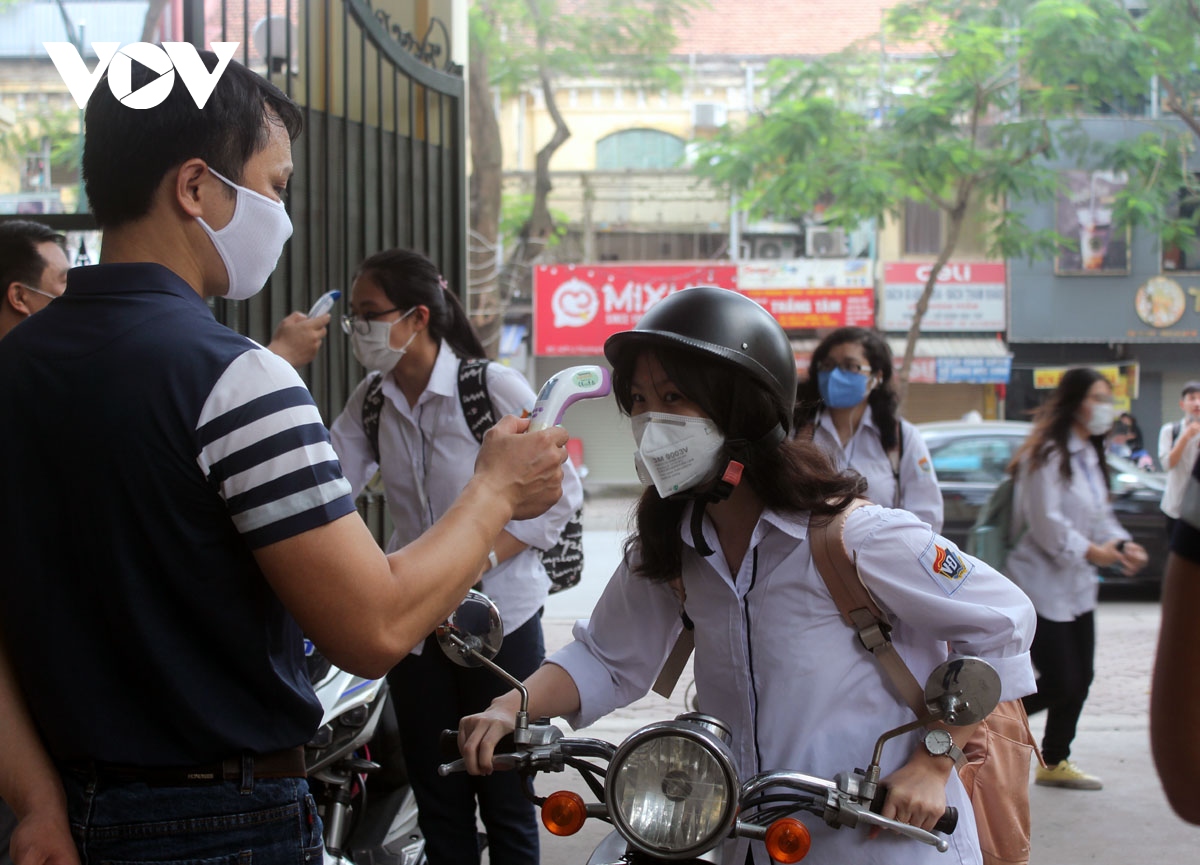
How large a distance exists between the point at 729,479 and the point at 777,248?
20150 millimetres

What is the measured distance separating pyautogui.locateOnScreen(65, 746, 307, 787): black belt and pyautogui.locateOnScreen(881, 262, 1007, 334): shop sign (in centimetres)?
2048

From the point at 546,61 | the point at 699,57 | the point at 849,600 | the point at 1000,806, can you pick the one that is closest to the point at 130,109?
the point at 849,600

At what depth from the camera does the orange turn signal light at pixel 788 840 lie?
1.70m

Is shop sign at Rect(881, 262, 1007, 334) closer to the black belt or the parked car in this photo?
the parked car

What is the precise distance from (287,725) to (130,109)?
87 centimetres

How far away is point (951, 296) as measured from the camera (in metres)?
21.1

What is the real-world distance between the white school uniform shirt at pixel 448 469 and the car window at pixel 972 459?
715 cm

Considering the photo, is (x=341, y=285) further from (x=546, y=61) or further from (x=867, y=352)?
(x=546, y=61)

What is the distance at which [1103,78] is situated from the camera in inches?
502

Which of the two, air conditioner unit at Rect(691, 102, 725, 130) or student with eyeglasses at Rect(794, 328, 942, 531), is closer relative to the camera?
student with eyeglasses at Rect(794, 328, 942, 531)

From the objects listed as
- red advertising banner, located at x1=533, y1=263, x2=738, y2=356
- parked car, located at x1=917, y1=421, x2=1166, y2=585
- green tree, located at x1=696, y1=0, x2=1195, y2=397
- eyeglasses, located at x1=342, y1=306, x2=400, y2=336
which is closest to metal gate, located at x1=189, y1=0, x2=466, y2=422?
eyeglasses, located at x1=342, y1=306, x2=400, y2=336

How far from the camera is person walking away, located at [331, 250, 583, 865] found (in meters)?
3.26

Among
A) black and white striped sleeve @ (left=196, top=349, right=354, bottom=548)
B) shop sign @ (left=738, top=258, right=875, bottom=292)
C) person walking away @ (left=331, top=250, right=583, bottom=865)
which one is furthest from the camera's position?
shop sign @ (left=738, top=258, right=875, bottom=292)

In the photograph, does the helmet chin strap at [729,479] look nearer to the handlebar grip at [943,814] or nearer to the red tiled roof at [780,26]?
the handlebar grip at [943,814]
